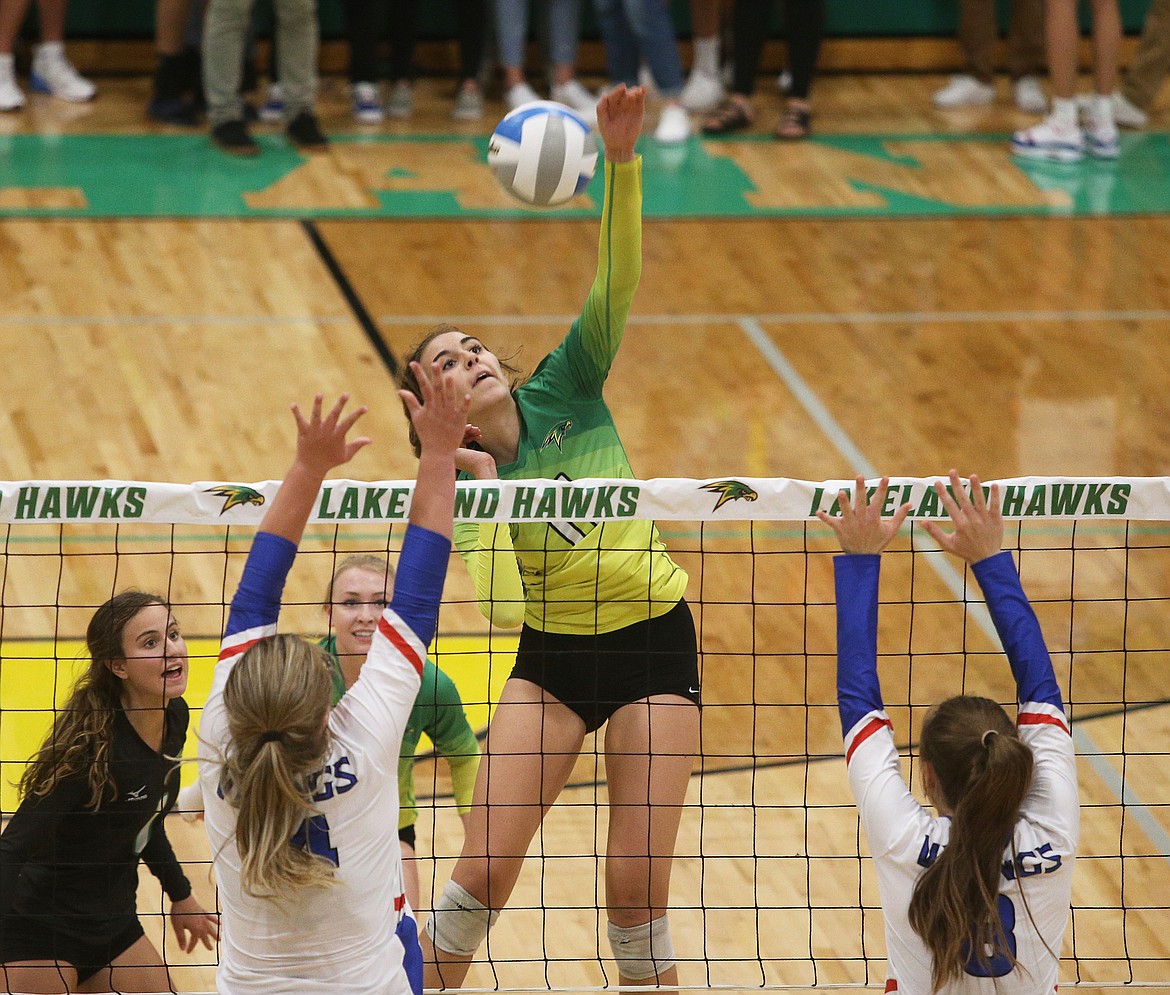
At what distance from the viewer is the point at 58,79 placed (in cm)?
1155

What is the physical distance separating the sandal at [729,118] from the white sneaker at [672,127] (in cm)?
20

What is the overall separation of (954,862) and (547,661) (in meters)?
1.41

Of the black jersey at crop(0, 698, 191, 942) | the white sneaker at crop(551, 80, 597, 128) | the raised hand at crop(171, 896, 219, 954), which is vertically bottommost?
the white sneaker at crop(551, 80, 597, 128)

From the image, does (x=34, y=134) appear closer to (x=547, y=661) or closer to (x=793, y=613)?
(x=793, y=613)

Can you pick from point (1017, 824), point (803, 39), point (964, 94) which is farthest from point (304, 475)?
point (964, 94)

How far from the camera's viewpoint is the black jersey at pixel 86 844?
3736 mm

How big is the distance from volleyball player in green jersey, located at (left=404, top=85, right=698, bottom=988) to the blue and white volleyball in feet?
3.75

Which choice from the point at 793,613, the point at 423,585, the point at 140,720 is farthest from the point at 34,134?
the point at 423,585

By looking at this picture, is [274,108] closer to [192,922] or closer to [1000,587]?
[192,922]

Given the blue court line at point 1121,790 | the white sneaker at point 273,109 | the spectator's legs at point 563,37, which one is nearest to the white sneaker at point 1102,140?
the spectator's legs at point 563,37

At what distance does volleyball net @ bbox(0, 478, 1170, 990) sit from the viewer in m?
3.72

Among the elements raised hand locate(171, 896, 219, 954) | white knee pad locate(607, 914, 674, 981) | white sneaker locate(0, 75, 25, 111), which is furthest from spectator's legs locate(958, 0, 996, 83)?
raised hand locate(171, 896, 219, 954)

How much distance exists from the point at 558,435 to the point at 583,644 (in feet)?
1.68

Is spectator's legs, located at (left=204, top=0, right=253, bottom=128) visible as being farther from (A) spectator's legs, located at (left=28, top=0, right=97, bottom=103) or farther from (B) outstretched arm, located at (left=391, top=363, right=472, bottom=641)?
(B) outstretched arm, located at (left=391, top=363, right=472, bottom=641)
